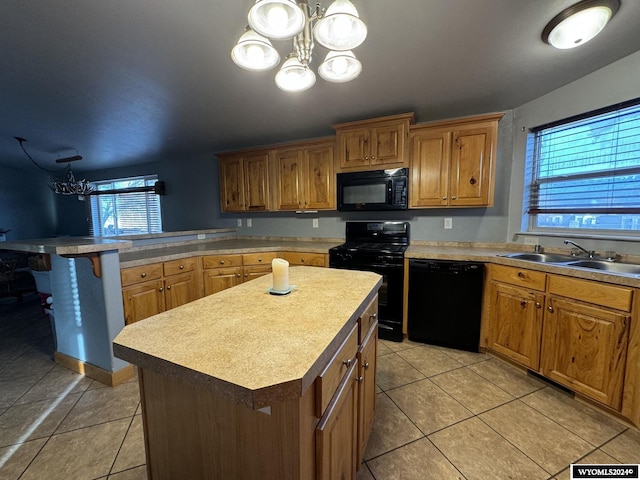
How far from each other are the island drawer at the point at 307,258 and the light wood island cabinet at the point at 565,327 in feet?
5.12

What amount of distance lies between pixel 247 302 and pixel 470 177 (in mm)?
2360

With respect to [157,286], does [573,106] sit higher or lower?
higher

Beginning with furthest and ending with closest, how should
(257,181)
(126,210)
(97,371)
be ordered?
1. (126,210)
2. (257,181)
3. (97,371)

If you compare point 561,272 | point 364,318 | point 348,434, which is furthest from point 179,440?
point 561,272

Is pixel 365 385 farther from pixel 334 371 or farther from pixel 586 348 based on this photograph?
pixel 586 348

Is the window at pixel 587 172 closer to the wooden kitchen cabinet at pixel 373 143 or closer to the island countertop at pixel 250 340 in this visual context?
the wooden kitchen cabinet at pixel 373 143

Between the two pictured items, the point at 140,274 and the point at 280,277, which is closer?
the point at 280,277

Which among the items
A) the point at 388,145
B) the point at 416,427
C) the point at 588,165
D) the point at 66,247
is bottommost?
the point at 416,427

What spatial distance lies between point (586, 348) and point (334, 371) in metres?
1.86

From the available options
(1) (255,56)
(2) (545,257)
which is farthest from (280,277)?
(2) (545,257)

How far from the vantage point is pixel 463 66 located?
1793mm

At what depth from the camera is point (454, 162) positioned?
98.0 inches

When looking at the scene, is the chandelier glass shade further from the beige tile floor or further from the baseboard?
the baseboard

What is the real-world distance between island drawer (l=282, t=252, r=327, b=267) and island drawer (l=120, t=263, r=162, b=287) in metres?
1.25
